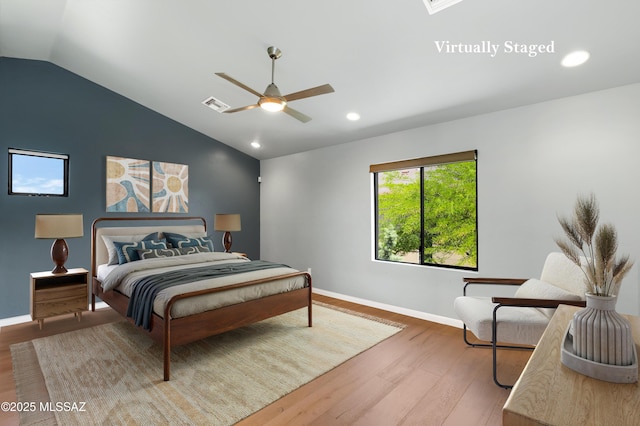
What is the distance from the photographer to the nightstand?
349 centimetres

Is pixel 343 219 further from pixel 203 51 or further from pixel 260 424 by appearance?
pixel 260 424

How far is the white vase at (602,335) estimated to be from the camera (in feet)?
3.26

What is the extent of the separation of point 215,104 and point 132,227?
7.23ft

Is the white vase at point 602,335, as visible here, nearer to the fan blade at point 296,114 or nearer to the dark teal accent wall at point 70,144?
the fan blade at point 296,114

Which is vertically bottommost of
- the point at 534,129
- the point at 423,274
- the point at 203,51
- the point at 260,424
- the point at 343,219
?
the point at 260,424

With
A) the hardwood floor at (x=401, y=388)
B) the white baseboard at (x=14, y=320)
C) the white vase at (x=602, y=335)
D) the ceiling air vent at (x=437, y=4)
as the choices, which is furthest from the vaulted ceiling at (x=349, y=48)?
the white baseboard at (x=14, y=320)

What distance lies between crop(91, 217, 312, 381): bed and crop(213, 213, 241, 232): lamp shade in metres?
0.32

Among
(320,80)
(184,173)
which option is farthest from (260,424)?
(184,173)

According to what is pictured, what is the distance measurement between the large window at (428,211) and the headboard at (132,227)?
308cm

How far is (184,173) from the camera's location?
514 centimetres

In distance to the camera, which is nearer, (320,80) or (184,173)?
(320,80)

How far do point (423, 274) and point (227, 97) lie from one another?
Result: 3445 millimetres

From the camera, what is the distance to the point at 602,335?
3.35ft

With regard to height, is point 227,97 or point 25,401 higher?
point 227,97
